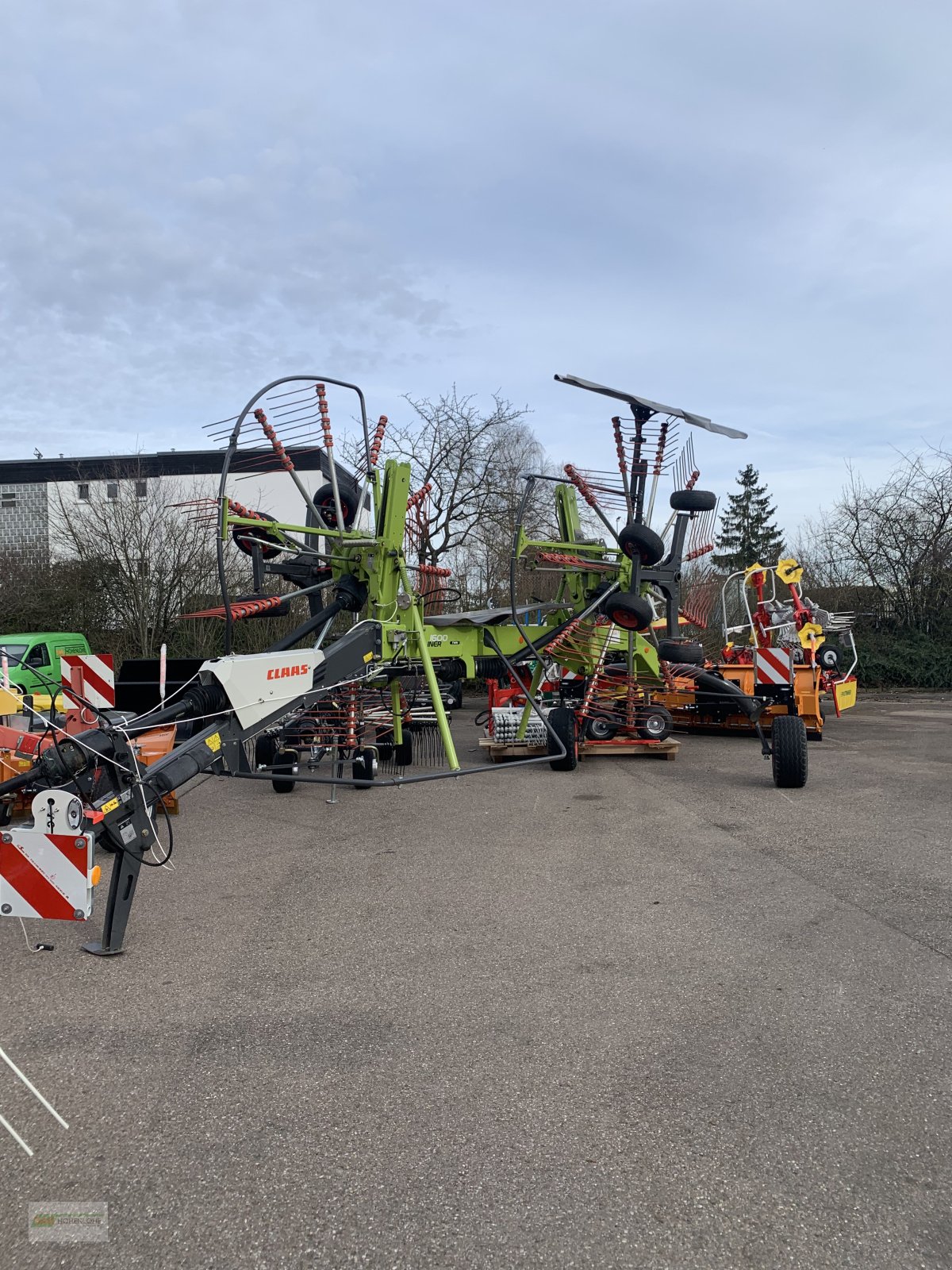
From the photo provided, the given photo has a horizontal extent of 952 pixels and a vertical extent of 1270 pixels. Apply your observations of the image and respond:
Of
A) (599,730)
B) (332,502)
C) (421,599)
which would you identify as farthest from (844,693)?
(332,502)

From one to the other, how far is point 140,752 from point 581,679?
8.54 meters

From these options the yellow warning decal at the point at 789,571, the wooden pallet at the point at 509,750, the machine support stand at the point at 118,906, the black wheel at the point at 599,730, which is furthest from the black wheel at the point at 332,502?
the yellow warning decal at the point at 789,571

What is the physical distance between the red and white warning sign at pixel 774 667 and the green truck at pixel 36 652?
8.97m

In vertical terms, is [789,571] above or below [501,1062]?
above

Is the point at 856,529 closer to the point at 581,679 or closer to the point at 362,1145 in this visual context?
the point at 581,679

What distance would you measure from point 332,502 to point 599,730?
5030 mm

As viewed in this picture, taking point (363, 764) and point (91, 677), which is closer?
point (91, 677)

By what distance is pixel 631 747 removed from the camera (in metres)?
10.9

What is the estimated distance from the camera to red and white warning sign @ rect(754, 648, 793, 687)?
35.3 ft

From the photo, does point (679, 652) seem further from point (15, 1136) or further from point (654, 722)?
point (15, 1136)

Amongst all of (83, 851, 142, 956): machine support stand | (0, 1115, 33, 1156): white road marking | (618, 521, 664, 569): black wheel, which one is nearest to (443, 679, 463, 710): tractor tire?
(618, 521, 664, 569): black wheel

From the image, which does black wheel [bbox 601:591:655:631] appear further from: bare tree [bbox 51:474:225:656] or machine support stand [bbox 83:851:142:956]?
bare tree [bbox 51:474:225:656]

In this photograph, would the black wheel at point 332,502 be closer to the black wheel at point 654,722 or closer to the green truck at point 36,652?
the black wheel at point 654,722

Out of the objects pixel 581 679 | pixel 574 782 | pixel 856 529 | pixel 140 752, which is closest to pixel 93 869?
pixel 140 752
